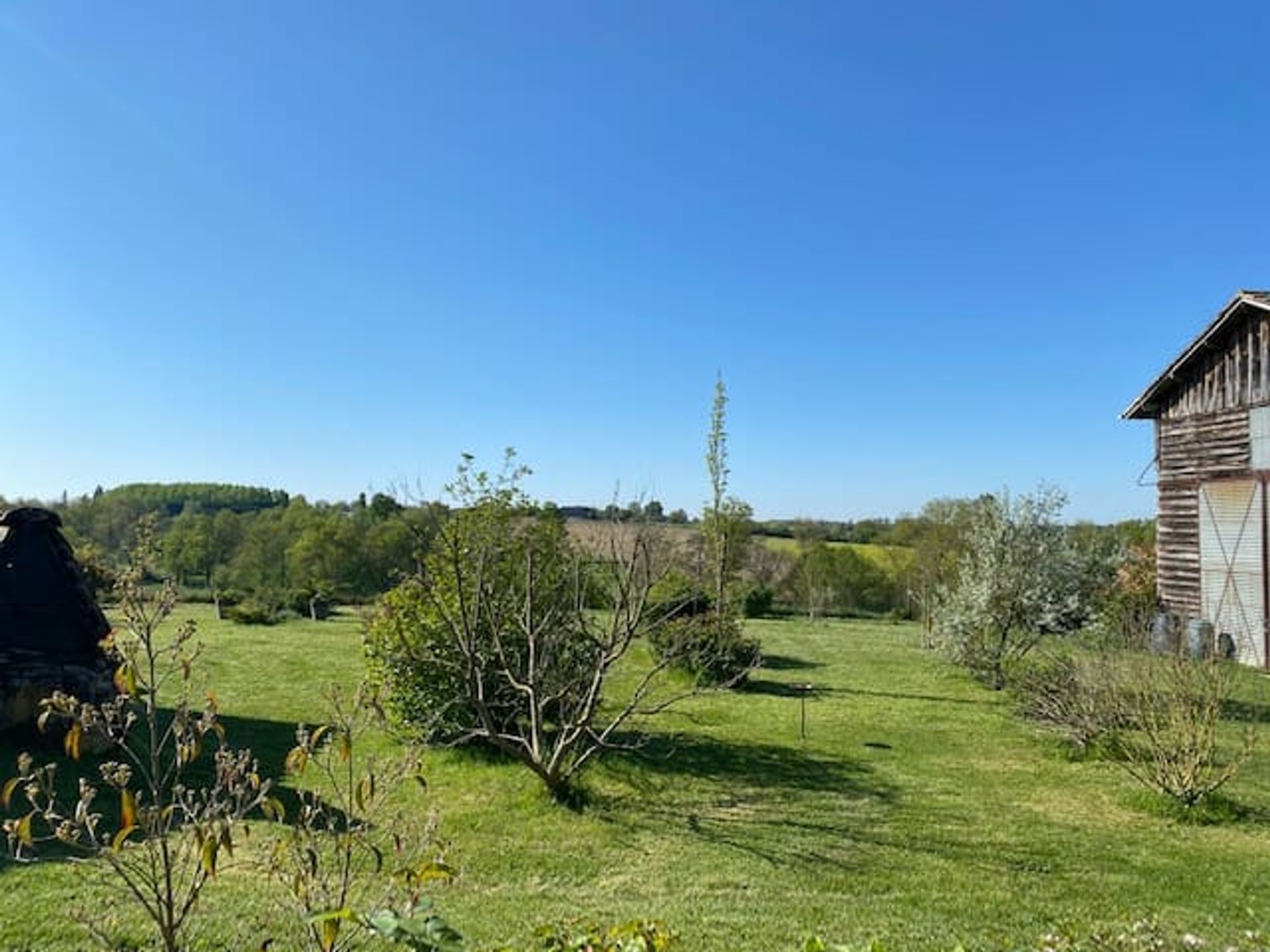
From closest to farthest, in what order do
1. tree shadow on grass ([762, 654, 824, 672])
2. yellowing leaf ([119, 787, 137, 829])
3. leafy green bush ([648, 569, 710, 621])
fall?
yellowing leaf ([119, 787, 137, 829]), leafy green bush ([648, 569, 710, 621]), tree shadow on grass ([762, 654, 824, 672])

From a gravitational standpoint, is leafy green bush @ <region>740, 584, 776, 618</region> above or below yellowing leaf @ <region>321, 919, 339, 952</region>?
below

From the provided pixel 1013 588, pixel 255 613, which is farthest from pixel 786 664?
pixel 255 613

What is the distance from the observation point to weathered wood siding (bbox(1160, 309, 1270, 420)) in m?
14.5

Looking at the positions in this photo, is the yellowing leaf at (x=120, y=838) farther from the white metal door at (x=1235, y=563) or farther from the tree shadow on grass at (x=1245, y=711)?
the white metal door at (x=1235, y=563)

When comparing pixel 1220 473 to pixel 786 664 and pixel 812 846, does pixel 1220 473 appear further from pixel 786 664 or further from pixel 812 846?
pixel 812 846

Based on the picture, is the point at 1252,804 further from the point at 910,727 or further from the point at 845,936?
the point at 845,936

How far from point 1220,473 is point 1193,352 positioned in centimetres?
244

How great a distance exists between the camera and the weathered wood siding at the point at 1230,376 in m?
14.5

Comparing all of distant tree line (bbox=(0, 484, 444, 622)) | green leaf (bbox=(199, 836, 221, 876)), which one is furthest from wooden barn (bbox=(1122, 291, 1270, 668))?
distant tree line (bbox=(0, 484, 444, 622))

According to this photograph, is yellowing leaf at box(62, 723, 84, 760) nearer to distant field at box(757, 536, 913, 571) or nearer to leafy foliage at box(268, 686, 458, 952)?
leafy foliage at box(268, 686, 458, 952)

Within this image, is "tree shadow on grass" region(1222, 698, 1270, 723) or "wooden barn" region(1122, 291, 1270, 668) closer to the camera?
"tree shadow on grass" region(1222, 698, 1270, 723)

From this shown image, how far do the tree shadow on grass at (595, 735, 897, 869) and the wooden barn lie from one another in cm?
1021

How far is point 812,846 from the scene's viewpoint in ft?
19.9

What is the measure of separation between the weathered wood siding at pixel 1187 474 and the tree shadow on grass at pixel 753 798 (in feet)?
38.0
